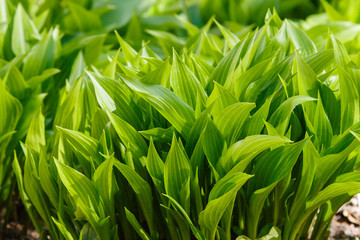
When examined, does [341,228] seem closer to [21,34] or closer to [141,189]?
[141,189]

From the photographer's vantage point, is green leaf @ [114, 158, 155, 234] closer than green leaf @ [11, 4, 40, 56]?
Yes

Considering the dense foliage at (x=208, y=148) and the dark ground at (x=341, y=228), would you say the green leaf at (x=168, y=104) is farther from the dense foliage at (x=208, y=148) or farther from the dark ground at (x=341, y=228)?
the dark ground at (x=341, y=228)

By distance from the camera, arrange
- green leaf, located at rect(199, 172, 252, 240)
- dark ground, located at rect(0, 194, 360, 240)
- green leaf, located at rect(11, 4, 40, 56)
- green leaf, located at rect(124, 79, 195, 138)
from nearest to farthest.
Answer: green leaf, located at rect(199, 172, 252, 240)
green leaf, located at rect(124, 79, 195, 138)
dark ground, located at rect(0, 194, 360, 240)
green leaf, located at rect(11, 4, 40, 56)

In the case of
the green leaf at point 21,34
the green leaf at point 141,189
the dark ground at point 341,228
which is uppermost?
the green leaf at point 21,34

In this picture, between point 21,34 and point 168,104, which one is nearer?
point 168,104

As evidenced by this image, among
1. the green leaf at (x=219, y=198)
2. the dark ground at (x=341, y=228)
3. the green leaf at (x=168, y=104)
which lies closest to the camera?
the green leaf at (x=219, y=198)

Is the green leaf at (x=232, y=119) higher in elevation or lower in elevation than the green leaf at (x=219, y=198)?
higher

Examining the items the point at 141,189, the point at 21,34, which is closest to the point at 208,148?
the point at 141,189

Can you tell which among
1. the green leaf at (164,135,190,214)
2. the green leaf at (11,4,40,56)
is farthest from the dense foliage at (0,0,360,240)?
the green leaf at (11,4,40,56)

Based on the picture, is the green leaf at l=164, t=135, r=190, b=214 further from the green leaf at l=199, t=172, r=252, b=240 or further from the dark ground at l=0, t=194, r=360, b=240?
the dark ground at l=0, t=194, r=360, b=240

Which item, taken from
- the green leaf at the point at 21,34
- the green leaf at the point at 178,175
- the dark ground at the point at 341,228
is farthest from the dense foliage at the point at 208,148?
the green leaf at the point at 21,34

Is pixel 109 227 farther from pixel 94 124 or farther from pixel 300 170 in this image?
pixel 300 170

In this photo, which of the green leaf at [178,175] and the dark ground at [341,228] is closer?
the green leaf at [178,175]
